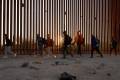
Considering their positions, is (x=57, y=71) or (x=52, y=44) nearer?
(x=57, y=71)

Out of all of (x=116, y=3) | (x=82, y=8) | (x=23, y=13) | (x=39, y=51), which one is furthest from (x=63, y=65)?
(x=116, y=3)

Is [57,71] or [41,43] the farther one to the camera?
[41,43]

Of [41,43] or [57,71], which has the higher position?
[41,43]

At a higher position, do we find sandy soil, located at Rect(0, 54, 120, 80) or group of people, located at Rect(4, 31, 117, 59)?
group of people, located at Rect(4, 31, 117, 59)

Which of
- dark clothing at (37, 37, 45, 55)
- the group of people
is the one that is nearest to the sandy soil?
the group of people

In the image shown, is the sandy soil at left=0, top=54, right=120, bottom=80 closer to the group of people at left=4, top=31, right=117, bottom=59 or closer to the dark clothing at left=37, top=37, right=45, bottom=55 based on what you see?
the group of people at left=4, top=31, right=117, bottom=59

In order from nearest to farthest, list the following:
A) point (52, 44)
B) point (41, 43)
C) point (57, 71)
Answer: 1. point (57, 71)
2. point (52, 44)
3. point (41, 43)

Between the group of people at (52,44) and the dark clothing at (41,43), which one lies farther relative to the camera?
the dark clothing at (41,43)

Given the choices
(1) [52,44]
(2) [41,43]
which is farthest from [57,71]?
(2) [41,43]

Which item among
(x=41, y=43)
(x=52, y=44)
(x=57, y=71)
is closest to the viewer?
(x=57, y=71)

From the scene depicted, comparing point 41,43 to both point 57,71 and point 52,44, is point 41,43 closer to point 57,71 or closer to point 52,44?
point 52,44

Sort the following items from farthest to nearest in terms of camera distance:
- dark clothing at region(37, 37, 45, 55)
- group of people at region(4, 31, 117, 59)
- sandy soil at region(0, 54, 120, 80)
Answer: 1. dark clothing at region(37, 37, 45, 55)
2. group of people at region(4, 31, 117, 59)
3. sandy soil at region(0, 54, 120, 80)

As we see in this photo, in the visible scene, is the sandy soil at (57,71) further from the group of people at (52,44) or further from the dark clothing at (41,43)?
the dark clothing at (41,43)

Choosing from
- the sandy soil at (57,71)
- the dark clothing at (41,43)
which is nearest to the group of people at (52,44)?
the dark clothing at (41,43)
